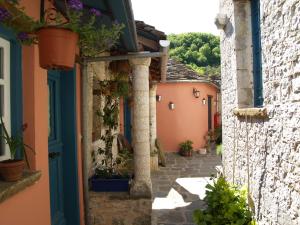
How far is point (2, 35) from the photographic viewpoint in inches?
97.2

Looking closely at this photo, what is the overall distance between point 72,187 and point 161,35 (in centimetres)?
276

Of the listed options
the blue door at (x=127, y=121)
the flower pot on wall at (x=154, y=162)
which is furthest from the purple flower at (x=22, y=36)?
the blue door at (x=127, y=121)

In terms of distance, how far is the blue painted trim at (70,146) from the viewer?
14.0 ft

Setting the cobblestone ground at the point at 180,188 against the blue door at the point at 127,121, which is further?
the blue door at the point at 127,121

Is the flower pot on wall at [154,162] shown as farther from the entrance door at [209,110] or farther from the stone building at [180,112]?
the entrance door at [209,110]

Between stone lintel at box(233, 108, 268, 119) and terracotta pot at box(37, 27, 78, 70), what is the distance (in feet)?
6.74

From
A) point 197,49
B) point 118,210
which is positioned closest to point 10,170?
point 118,210

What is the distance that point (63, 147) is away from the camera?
4344 millimetres

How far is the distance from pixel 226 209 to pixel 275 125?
1.26 metres

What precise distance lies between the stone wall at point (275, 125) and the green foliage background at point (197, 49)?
31556 mm

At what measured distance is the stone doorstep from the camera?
6.84 feet

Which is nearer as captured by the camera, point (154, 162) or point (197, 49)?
point (154, 162)

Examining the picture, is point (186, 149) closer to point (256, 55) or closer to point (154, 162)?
point (154, 162)

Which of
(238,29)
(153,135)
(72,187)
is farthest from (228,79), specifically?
(153,135)
